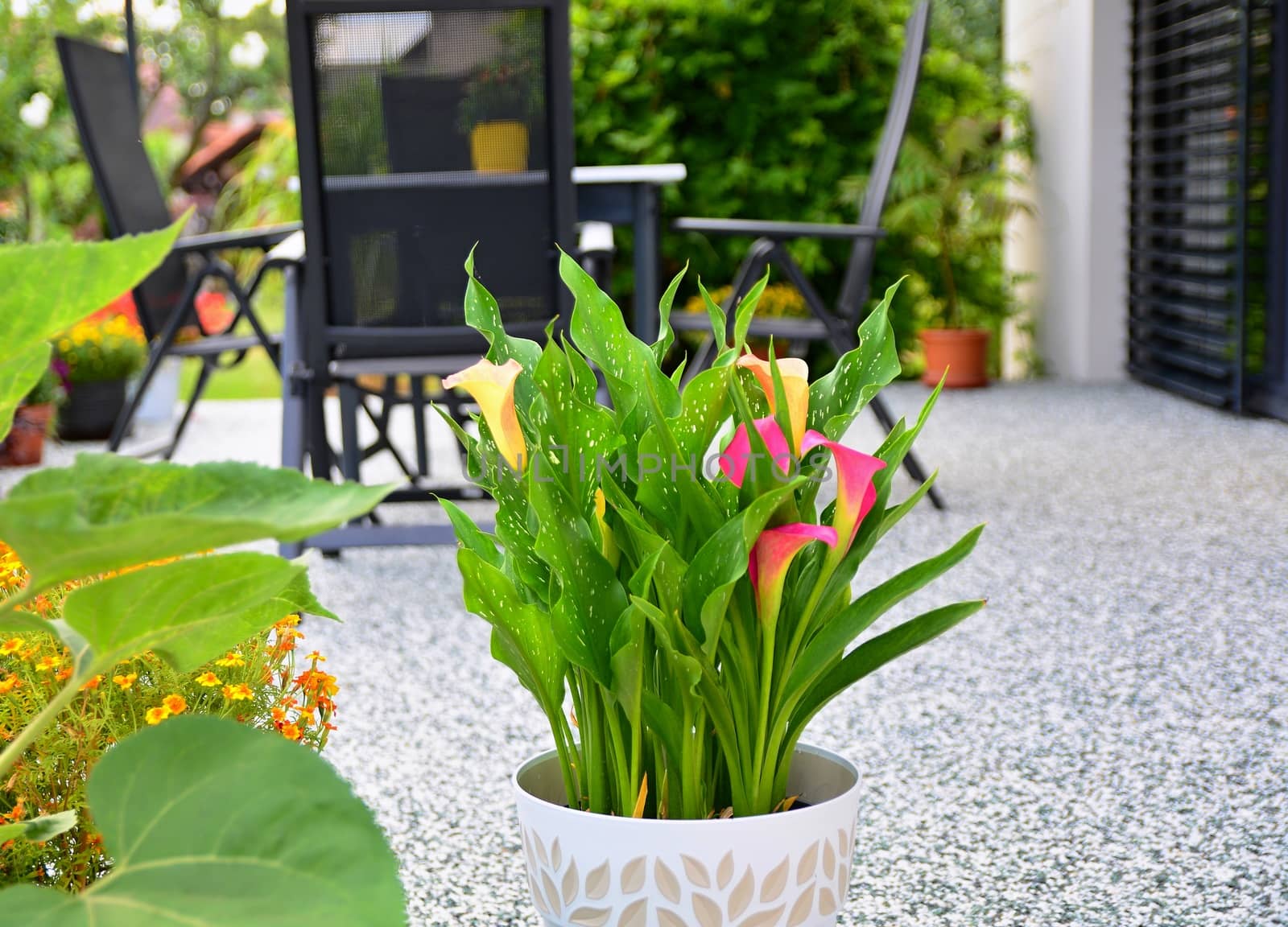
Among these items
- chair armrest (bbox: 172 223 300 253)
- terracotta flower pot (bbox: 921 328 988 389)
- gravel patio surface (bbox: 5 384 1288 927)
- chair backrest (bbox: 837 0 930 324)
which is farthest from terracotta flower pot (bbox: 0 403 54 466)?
terracotta flower pot (bbox: 921 328 988 389)

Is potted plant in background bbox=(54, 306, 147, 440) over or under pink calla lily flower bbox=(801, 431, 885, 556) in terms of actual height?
under

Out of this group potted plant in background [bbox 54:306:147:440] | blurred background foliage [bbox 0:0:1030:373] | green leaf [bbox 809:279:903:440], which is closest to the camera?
A: green leaf [bbox 809:279:903:440]

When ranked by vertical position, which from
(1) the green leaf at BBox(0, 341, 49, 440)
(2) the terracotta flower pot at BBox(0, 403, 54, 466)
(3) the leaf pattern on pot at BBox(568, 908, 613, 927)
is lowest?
(2) the terracotta flower pot at BBox(0, 403, 54, 466)

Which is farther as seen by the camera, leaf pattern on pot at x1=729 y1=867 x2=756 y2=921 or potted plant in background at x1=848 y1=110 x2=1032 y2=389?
potted plant in background at x1=848 y1=110 x2=1032 y2=389

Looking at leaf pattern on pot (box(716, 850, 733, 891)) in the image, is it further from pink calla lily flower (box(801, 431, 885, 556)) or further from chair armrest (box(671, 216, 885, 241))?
chair armrest (box(671, 216, 885, 241))

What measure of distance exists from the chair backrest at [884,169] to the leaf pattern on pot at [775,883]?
2470mm

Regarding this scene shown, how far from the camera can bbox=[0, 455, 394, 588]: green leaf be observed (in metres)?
0.48

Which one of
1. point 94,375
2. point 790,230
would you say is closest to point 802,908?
point 790,230

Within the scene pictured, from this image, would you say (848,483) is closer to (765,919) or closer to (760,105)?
(765,919)

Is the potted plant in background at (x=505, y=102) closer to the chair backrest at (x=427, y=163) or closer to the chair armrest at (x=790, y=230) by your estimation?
the chair backrest at (x=427, y=163)

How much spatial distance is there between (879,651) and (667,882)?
223 mm

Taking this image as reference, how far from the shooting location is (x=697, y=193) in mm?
6094

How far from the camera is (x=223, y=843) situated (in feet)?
1.72

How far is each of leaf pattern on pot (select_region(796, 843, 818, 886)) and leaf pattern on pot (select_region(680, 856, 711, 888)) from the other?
0.21 feet
